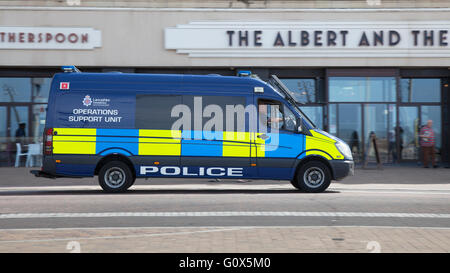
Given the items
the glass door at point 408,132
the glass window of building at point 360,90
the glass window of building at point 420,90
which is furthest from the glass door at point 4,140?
the glass window of building at point 420,90

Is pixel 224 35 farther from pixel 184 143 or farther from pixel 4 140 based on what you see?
pixel 184 143

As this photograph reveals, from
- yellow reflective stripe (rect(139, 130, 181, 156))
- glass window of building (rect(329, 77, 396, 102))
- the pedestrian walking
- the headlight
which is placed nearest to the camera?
yellow reflective stripe (rect(139, 130, 181, 156))

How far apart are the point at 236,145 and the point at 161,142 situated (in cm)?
165

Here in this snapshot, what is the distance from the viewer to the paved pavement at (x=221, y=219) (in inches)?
282

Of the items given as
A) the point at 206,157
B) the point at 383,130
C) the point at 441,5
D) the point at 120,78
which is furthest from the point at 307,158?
the point at 441,5

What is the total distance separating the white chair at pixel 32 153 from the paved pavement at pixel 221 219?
21.0ft

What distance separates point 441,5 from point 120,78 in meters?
13.8

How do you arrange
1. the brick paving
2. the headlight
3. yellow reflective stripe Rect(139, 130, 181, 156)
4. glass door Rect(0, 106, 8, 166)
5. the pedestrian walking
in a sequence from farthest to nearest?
glass door Rect(0, 106, 8, 166) < the pedestrian walking < the headlight < yellow reflective stripe Rect(139, 130, 181, 156) < the brick paving

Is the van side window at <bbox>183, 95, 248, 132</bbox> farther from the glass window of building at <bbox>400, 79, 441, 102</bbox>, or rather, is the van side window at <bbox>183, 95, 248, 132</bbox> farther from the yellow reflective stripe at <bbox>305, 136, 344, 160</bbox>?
the glass window of building at <bbox>400, 79, 441, 102</bbox>

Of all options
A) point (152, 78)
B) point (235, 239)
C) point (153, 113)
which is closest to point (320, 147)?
point (153, 113)

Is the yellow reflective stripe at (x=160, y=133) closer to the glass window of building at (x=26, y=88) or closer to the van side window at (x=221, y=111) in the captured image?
the van side window at (x=221, y=111)

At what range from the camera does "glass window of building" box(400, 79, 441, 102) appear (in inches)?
928

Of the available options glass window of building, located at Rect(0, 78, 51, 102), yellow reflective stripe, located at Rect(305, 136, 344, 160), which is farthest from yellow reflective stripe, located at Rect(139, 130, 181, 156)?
glass window of building, located at Rect(0, 78, 51, 102)

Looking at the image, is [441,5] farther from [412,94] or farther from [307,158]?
[307,158]
